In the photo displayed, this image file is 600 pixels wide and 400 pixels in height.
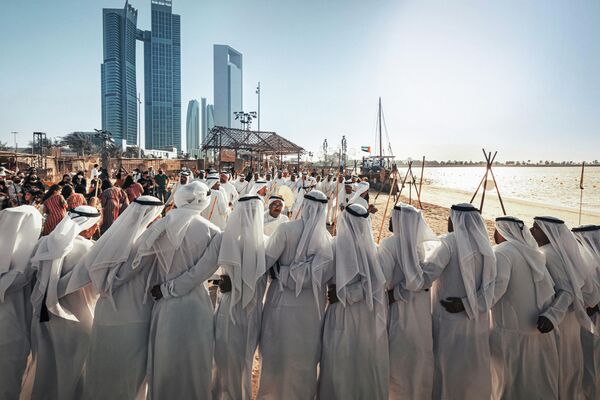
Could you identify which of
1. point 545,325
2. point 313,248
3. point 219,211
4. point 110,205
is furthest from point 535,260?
point 110,205

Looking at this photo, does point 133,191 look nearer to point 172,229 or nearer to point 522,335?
point 172,229

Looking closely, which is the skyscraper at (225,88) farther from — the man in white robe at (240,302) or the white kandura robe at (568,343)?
the white kandura robe at (568,343)

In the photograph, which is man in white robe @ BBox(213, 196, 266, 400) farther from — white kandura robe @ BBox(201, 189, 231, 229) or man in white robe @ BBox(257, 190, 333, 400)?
white kandura robe @ BBox(201, 189, 231, 229)

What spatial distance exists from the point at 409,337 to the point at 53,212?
464cm

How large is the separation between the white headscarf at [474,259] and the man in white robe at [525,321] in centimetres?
11

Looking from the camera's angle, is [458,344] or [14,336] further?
[458,344]

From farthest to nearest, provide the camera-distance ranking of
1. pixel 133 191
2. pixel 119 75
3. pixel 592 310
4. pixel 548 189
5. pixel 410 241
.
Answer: pixel 119 75 → pixel 548 189 → pixel 133 191 → pixel 592 310 → pixel 410 241

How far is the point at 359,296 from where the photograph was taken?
8.52 feet

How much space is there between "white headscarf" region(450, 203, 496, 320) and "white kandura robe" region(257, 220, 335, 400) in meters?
1.01

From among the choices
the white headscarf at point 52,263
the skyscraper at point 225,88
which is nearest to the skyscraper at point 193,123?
the skyscraper at point 225,88

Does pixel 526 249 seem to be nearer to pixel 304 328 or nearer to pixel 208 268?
pixel 304 328

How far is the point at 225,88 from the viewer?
13338 centimetres

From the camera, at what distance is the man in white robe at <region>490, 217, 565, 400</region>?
2.65 m

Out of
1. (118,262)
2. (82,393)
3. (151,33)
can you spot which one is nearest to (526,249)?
(118,262)
